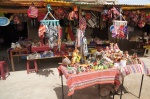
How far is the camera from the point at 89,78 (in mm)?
4789

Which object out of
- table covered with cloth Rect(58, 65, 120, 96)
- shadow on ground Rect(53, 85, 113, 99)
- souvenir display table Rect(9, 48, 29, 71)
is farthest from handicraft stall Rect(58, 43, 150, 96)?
souvenir display table Rect(9, 48, 29, 71)

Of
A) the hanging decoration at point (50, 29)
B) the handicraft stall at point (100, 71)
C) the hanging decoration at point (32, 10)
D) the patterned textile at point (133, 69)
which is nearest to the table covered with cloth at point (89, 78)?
the handicraft stall at point (100, 71)

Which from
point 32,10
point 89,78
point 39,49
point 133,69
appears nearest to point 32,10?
point 32,10

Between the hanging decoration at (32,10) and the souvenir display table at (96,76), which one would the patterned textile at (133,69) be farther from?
the hanging decoration at (32,10)

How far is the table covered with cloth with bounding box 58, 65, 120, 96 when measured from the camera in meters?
4.56

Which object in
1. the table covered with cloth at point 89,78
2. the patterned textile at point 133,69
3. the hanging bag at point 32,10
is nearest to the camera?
the table covered with cloth at point 89,78

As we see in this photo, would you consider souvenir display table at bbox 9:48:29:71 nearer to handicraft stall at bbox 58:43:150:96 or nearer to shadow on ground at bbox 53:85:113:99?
shadow on ground at bbox 53:85:113:99

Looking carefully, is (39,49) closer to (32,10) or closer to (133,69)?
(32,10)

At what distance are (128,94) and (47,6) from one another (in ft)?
15.4

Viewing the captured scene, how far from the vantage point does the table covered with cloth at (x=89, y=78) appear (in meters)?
4.56

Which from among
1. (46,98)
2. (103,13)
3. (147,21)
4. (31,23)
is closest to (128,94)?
→ (46,98)

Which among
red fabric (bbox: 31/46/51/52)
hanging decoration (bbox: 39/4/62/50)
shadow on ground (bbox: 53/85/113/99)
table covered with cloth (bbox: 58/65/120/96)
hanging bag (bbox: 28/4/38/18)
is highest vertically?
hanging bag (bbox: 28/4/38/18)

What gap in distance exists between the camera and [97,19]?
902 centimetres

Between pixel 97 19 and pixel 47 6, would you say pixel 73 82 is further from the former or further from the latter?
pixel 97 19
